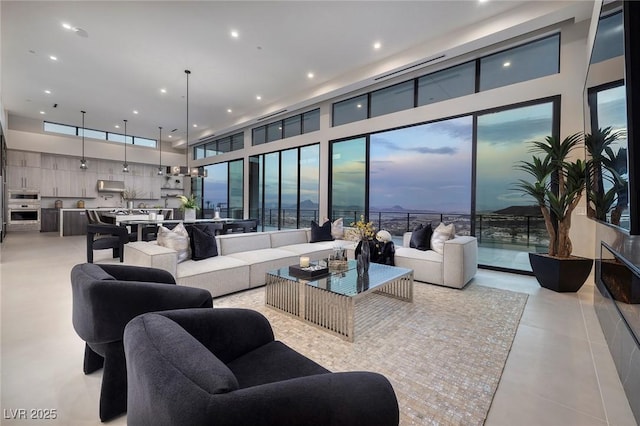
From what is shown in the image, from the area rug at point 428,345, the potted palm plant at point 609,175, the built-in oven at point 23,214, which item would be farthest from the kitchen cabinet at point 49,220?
the potted palm plant at point 609,175

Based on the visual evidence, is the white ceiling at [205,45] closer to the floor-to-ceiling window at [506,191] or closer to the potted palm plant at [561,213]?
the floor-to-ceiling window at [506,191]

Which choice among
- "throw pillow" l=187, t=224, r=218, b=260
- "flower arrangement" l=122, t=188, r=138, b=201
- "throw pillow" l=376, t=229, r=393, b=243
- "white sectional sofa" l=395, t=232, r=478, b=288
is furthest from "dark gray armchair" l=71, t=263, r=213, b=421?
"flower arrangement" l=122, t=188, r=138, b=201

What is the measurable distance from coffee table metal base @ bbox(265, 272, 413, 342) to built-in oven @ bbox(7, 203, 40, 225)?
10.2 metres

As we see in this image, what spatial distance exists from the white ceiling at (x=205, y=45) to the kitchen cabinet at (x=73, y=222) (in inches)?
131

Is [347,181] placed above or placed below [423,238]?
above

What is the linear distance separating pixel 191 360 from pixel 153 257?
8.38 feet

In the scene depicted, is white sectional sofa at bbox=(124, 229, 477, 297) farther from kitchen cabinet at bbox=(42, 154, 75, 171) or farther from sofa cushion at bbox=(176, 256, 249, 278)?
kitchen cabinet at bbox=(42, 154, 75, 171)

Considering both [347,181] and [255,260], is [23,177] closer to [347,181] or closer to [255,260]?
[255,260]

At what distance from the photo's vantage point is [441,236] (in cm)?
414

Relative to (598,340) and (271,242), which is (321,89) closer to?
(271,242)

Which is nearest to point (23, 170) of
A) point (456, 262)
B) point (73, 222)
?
point (73, 222)

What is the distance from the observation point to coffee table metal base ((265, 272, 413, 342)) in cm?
244

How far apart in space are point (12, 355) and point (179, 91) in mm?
6094

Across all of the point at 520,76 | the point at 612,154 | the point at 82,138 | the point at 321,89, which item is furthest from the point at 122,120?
the point at 612,154
